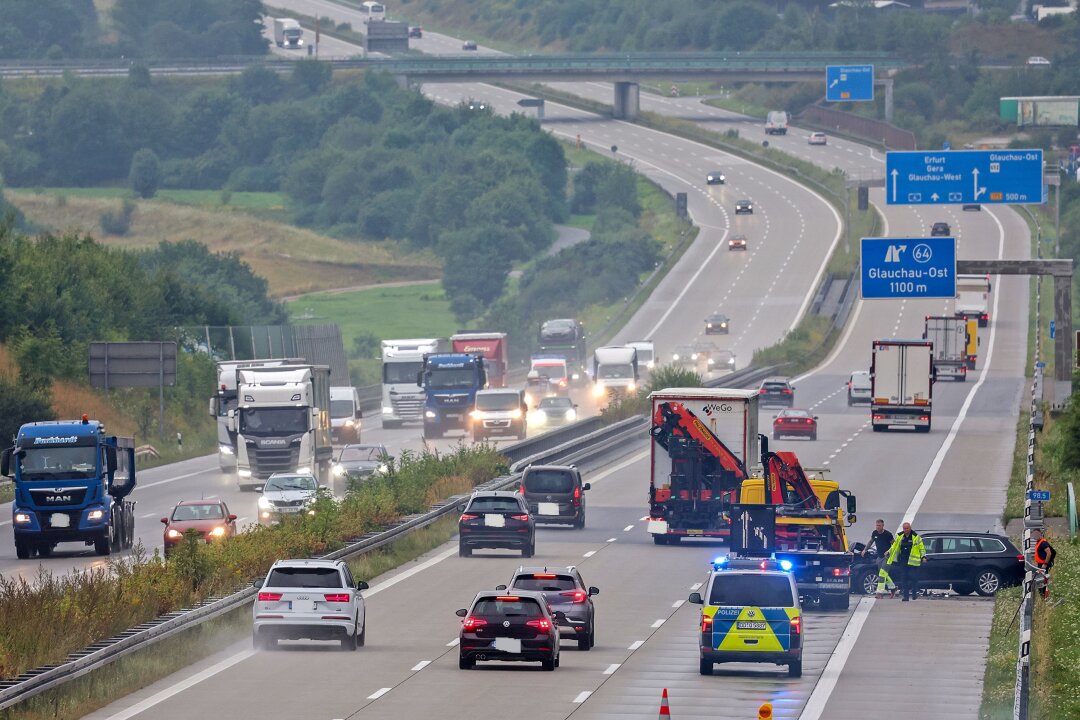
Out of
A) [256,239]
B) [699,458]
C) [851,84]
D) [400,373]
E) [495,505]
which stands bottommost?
[400,373]

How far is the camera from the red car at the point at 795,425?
237ft

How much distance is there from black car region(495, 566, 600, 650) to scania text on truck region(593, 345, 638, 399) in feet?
204

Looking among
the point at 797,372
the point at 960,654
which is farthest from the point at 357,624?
the point at 797,372

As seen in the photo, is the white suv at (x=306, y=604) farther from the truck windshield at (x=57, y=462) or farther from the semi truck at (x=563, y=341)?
the semi truck at (x=563, y=341)

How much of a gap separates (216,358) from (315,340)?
22.7 ft

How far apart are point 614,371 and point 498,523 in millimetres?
51085

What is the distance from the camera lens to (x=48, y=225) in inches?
7392

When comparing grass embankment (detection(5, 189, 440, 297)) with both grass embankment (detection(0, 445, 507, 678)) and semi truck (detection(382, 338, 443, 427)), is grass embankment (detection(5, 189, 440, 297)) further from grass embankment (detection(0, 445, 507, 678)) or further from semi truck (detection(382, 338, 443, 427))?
grass embankment (detection(0, 445, 507, 678))

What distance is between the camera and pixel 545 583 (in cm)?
2930

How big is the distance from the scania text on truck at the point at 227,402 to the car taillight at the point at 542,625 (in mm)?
32508

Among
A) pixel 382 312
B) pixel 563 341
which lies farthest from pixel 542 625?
pixel 382 312

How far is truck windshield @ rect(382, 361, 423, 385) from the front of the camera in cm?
8338

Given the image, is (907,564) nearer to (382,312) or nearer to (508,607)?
(508,607)

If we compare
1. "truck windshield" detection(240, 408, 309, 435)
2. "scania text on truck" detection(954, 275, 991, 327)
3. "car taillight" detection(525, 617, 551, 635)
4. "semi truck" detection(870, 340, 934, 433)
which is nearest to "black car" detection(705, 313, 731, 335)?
"scania text on truck" detection(954, 275, 991, 327)
